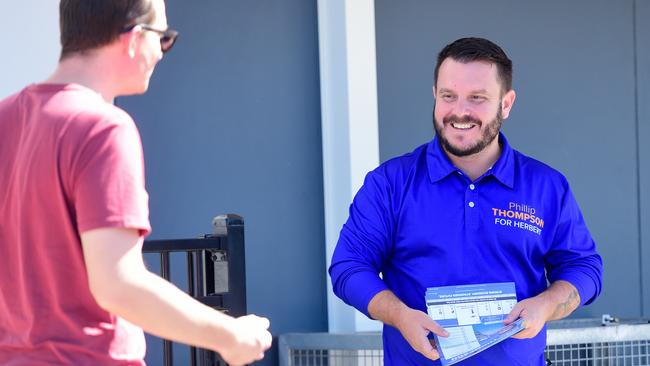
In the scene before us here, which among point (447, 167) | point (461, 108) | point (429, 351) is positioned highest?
point (461, 108)

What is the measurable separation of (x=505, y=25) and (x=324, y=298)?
1.78 metres

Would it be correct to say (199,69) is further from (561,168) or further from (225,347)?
(225,347)

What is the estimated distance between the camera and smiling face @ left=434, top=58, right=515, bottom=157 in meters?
3.21

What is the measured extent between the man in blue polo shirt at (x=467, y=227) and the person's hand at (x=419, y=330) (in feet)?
0.21

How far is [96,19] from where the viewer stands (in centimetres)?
187

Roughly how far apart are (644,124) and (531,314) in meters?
2.90

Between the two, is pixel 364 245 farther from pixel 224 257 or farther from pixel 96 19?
pixel 96 19

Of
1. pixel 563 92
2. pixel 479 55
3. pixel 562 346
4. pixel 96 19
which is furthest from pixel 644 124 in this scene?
pixel 96 19

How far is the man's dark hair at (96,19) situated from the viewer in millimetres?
1870

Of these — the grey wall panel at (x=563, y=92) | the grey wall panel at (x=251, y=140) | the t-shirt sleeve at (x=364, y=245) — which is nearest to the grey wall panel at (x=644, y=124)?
the grey wall panel at (x=563, y=92)

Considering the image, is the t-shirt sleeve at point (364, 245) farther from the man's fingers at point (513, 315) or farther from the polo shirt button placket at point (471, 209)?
the man's fingers at point (513, 315)

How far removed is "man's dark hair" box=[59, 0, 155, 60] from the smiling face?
152 cm

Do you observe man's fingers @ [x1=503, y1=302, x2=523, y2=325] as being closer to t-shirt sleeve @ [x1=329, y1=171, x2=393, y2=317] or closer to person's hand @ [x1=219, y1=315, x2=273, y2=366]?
t-shirt sleeve @ [x1=329, y1=171, x2=393, y2=317]

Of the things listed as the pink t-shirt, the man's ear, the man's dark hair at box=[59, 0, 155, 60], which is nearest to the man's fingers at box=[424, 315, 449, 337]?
the man's ear
